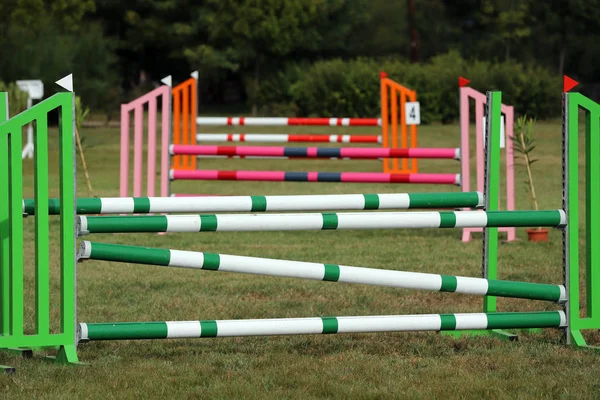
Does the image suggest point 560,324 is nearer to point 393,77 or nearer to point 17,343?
point 17,343

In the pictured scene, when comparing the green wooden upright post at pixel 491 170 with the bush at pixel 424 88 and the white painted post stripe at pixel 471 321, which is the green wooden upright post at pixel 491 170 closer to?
the white painted post stripe at pixel 471 321

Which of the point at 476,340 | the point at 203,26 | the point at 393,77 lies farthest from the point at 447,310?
the point at 203,26

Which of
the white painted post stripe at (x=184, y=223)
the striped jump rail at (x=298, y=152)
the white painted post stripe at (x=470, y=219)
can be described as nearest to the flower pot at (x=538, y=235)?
the striped jump rail at (x=298, y=152)

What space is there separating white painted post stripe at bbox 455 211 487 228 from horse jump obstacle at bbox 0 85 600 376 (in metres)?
0.02

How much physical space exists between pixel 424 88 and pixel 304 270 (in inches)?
1080

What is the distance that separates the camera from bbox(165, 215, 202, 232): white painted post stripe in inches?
204

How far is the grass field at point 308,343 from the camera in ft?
15.6

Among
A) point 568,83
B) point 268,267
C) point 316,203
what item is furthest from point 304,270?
point 568,83

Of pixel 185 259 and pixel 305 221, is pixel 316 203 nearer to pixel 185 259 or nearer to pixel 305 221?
pixel 305 221

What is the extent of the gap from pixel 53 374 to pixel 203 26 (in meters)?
39.2

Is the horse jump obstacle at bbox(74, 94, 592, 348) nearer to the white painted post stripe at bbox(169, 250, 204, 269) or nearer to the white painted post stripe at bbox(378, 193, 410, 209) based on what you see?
the white painted post stripe at bbox(169, 250, 204, 269)

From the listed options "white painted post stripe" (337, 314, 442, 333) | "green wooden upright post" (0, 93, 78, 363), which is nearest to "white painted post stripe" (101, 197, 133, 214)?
"green wooden upright post" (0, 93, 78, 363)

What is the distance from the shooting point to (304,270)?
17.4 feet

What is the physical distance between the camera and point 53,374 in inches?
195
